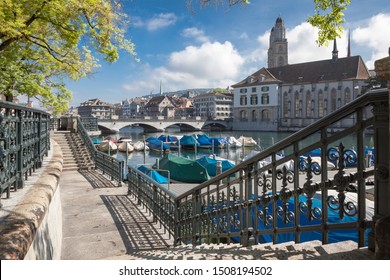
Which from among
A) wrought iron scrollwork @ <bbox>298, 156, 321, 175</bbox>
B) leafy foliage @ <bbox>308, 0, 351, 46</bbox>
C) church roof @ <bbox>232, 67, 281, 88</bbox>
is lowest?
wrought iron scrollwork @ <bbox>298, 156, 321, 175</bbox>

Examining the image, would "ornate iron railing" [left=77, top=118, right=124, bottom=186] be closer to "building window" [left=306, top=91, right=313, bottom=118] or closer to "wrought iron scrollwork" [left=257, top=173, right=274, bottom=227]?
"wrought iron scrollwork" [left=257, top=173, right=274, bottom=227]

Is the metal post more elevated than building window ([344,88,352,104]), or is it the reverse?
building window ([344,88,352,104])

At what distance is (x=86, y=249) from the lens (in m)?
5.62

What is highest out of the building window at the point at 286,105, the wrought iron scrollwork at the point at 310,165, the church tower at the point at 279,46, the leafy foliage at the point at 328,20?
the church tower at the point at 279,46

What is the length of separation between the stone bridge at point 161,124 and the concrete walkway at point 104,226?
6014 cm

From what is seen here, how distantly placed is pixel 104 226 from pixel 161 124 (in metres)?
71.1

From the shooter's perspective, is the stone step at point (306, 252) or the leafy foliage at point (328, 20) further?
the leafy foliage at point (328, 20)

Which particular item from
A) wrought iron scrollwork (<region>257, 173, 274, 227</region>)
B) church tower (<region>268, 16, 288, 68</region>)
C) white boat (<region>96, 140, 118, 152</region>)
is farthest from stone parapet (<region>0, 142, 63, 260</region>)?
church tower (<region>268, 16, 288, 68</region>)

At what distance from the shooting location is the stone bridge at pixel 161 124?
68688 millimetres

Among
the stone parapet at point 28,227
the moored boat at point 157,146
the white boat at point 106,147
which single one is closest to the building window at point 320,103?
the moored boat at point 157,146

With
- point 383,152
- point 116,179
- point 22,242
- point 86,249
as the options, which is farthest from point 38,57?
point 383,152

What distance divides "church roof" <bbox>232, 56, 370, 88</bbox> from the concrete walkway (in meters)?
80.3

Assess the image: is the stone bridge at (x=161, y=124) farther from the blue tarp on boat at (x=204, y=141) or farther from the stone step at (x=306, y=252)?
the stone step at (x=306, y=252)

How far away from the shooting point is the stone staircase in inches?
571
